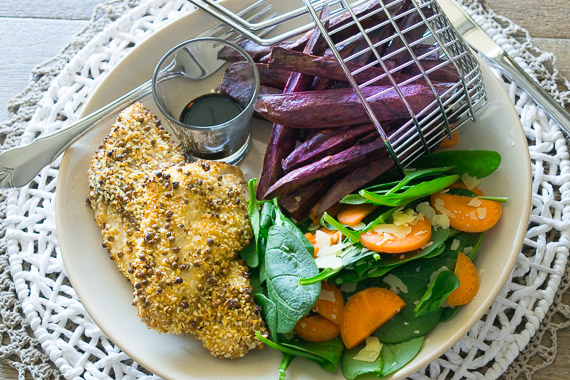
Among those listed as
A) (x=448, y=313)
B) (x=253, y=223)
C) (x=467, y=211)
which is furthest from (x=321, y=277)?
(x=467, y=211)

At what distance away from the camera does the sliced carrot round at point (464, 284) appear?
2.36 metres

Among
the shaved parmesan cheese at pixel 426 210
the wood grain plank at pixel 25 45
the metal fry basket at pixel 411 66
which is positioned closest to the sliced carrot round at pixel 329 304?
the shaved parmesan cheese at pixel 426 210

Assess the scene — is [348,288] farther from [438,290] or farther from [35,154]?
[35,154]

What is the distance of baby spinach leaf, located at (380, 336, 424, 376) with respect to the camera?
229cm

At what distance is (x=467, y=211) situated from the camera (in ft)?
7.95

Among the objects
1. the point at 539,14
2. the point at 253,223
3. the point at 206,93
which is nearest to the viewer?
the point at 253,223

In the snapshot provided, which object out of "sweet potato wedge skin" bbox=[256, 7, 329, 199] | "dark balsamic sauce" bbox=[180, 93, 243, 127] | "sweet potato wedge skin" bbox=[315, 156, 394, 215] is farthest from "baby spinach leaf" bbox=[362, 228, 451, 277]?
"dark balsamic sauce" bbox=[180, 93, 243, 127]

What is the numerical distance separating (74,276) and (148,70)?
1.08 m

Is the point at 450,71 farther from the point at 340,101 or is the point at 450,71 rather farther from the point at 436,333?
the point at 436,333

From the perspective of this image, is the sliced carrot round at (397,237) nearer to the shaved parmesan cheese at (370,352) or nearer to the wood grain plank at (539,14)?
the shaved parmesan cheese at (370,352)

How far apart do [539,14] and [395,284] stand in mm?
1931

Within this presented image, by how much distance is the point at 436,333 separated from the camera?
236 cm

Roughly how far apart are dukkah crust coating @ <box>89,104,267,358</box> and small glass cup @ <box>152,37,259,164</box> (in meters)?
0.14

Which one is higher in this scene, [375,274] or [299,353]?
[375,274]
